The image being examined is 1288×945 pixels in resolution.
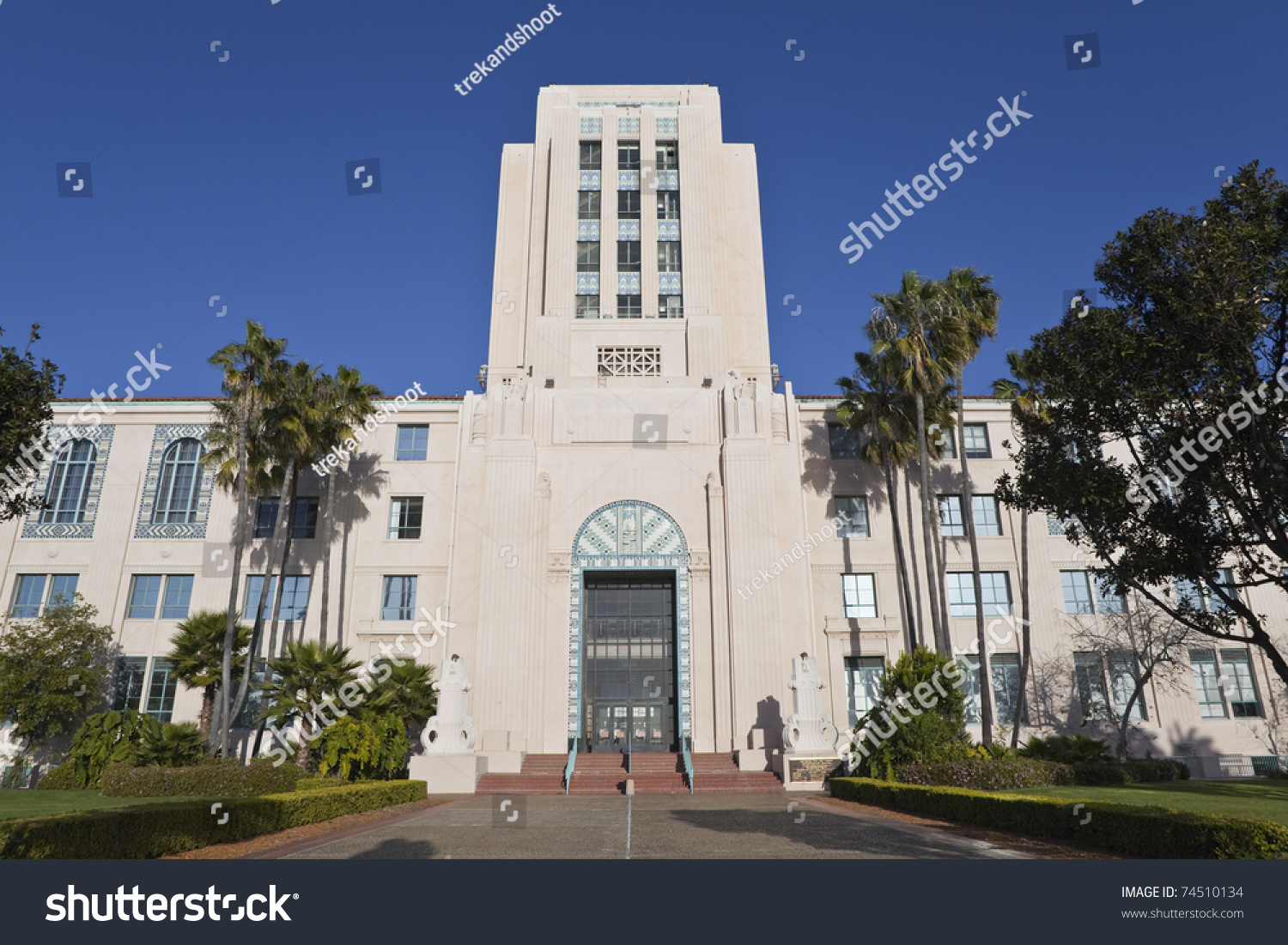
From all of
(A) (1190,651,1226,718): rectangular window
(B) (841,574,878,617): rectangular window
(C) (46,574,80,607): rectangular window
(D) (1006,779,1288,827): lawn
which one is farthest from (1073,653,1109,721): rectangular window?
(C) (46,574,80,607): rectangular window

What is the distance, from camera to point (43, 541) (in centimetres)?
3048

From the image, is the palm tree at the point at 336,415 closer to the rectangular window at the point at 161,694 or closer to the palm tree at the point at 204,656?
the palm tree at the point at 204,656

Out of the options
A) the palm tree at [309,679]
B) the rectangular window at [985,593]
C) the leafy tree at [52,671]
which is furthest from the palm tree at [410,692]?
the rectangular window at [985,593]

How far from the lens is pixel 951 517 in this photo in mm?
31547

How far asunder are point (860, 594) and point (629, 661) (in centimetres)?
922

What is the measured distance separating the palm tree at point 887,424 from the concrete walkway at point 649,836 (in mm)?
12252

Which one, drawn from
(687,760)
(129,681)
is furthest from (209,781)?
(129,681)

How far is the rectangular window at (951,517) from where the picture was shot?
103 ft

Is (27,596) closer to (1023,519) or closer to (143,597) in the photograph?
(143,597)

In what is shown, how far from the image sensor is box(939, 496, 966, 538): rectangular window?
3125 centimetres

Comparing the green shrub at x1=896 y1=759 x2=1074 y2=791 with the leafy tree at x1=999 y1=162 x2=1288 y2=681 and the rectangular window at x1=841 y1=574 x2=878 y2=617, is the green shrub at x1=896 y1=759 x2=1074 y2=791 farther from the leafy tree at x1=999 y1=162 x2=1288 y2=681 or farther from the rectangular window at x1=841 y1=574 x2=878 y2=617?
the rectangular window at x1=841 y1=574 x2=878 y2=617

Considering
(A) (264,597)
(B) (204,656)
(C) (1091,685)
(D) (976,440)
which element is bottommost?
(C) (1091,685)

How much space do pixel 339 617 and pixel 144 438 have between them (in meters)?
11.4

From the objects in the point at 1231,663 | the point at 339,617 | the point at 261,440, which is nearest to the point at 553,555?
the point at 339,617
